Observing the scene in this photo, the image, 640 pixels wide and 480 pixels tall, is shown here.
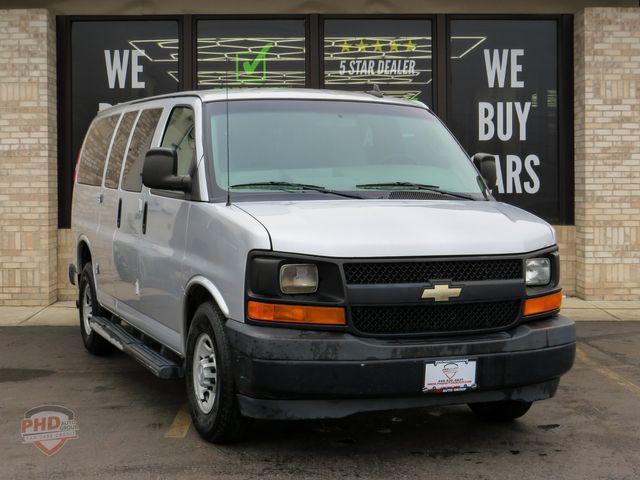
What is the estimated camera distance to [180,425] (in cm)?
556

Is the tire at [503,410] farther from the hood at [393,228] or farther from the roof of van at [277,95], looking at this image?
the roof of van at [277,95]

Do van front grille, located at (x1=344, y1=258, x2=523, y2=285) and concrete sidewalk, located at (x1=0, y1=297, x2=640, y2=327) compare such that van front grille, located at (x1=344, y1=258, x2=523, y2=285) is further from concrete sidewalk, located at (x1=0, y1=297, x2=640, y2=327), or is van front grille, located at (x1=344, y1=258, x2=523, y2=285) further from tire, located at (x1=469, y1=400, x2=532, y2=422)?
concrete sidewalk, located at (x1=0, y1=297, x2=640, y2=327)

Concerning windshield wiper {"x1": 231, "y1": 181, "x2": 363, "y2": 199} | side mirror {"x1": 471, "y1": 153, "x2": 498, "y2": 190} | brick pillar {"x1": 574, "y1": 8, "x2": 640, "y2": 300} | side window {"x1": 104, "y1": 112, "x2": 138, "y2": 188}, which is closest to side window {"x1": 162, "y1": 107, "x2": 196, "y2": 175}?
windshield wiper {"x1": 231, "y1": 181, "x2": 363, "y2": 199}

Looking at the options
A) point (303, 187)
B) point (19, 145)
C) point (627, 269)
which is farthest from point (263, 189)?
point (627, 269)

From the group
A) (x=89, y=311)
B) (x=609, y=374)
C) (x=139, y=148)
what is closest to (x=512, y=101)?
(x=609, y=374)

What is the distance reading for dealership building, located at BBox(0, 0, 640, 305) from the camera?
11047 mm

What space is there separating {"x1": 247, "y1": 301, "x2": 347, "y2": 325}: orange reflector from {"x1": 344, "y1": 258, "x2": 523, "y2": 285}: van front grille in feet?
0.58

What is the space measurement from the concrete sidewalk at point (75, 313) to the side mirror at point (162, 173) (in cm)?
478

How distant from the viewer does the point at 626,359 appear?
25.4ft

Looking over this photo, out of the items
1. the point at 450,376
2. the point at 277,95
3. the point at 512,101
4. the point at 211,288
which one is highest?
the point at 512,101

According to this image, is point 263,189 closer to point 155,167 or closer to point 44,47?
point 155,167

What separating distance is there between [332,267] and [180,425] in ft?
5.63

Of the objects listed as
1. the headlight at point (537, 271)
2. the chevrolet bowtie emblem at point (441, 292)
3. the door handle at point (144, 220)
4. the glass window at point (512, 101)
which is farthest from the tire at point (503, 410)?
the glass window at point (512, 101)

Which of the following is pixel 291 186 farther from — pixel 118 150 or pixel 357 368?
pixel 118 150
